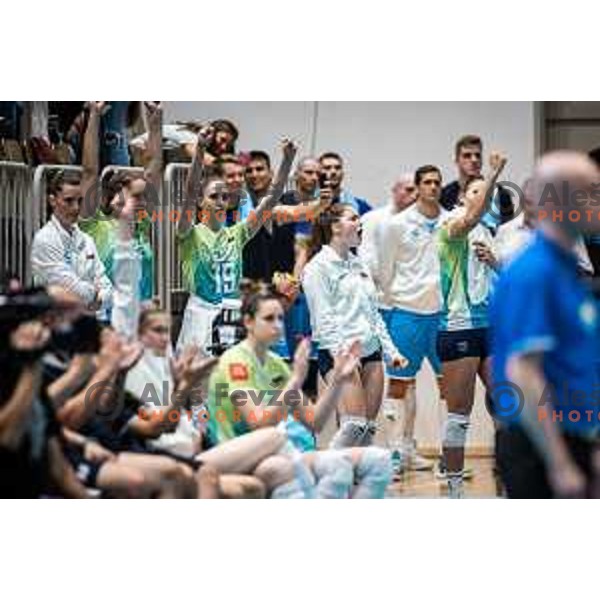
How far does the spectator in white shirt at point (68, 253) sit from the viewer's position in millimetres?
6297

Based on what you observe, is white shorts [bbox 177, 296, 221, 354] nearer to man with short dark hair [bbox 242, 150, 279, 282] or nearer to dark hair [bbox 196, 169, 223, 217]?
man with short dark hair [bbox 242, 150, 279, 282]

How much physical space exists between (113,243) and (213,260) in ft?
1.44

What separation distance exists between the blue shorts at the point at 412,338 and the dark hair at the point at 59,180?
1442 mm

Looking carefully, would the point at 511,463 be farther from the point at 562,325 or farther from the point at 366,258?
the point at 366,258

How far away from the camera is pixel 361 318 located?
6293 mm

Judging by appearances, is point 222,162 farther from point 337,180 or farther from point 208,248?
point 337,180

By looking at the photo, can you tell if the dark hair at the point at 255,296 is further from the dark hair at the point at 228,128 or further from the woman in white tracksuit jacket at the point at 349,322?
the dark hair at the point at 228,128

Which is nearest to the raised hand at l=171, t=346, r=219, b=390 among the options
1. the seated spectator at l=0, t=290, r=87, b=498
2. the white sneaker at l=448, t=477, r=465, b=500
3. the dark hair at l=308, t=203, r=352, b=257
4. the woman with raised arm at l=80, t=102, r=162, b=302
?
the woman with raised arm at l=80, t=102, r=162, b=302

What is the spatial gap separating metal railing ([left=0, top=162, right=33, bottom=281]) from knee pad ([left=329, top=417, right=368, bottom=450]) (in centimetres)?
148

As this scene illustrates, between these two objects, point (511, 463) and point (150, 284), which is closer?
point (511, 463)

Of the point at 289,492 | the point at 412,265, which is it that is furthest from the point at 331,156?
the point at 289,492

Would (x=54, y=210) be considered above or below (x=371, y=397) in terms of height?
above
